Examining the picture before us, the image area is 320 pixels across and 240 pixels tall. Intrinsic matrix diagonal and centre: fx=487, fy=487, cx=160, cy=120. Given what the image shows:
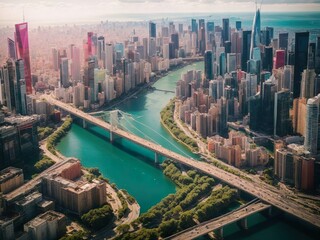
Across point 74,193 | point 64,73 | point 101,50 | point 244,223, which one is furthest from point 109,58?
point 244,223

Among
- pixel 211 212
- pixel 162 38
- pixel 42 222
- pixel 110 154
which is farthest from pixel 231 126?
pixel 162 38

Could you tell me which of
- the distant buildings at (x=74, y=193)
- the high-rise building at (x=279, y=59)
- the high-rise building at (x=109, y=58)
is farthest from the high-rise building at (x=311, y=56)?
the high-rise building at (x=109, y=58)

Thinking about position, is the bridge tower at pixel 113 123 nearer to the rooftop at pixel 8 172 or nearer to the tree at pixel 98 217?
the rooftop at pixel 8 172

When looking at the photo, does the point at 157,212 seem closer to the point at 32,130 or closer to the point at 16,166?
the point at 16,166

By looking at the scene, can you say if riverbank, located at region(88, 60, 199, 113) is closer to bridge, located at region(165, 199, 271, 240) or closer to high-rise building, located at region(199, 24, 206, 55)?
high-rise building, located at region(199, 24, 206, 55)

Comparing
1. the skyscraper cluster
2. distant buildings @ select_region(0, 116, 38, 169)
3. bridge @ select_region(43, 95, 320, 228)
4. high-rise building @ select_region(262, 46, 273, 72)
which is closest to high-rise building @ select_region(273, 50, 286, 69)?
the skyscraper cluster

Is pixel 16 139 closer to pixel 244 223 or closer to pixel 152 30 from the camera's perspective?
pixel 244 223

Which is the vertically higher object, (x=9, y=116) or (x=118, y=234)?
(x=9, y=116)
